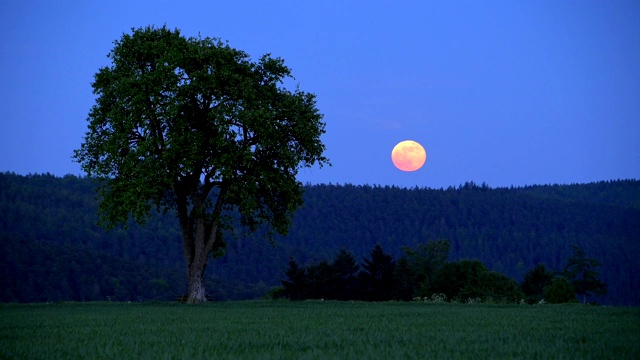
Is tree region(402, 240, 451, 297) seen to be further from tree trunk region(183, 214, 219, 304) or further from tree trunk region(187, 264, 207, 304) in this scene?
tree trunk region(187, 264, 207, 304)

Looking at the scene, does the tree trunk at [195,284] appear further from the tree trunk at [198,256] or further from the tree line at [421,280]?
the tree line at [421,280]

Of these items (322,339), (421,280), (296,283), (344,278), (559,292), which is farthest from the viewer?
(421,280)

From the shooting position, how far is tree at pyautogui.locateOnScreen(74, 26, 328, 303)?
4456 centimetres

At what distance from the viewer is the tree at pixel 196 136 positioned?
146 feet

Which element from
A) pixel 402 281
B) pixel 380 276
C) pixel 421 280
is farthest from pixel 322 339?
pixel 421 280

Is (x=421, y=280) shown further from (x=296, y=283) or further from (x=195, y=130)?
(x=195, y=130)

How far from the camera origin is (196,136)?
1762 inches

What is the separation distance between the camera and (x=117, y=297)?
649 feet

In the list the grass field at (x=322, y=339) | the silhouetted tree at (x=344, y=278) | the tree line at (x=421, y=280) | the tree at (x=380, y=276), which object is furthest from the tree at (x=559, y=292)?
the grass field at (x=322, y=339)

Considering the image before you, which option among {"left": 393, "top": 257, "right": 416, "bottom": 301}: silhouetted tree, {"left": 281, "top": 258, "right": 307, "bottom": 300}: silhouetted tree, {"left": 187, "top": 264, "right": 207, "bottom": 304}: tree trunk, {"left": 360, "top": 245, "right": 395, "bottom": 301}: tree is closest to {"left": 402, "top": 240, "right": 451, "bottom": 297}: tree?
{"left": 393, "top": 257, "right": 416, "bottom": 301}: silhouetted tree

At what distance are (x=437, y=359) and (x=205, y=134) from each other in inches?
1305

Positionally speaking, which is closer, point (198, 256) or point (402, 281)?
point (198, 256)

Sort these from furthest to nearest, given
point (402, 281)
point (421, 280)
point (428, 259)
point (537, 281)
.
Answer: point (537, 281)
point (428, 259)
point (421, 280)
point (402, 281)

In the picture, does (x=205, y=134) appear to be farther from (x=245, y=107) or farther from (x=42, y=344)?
(x=42, y=344)
